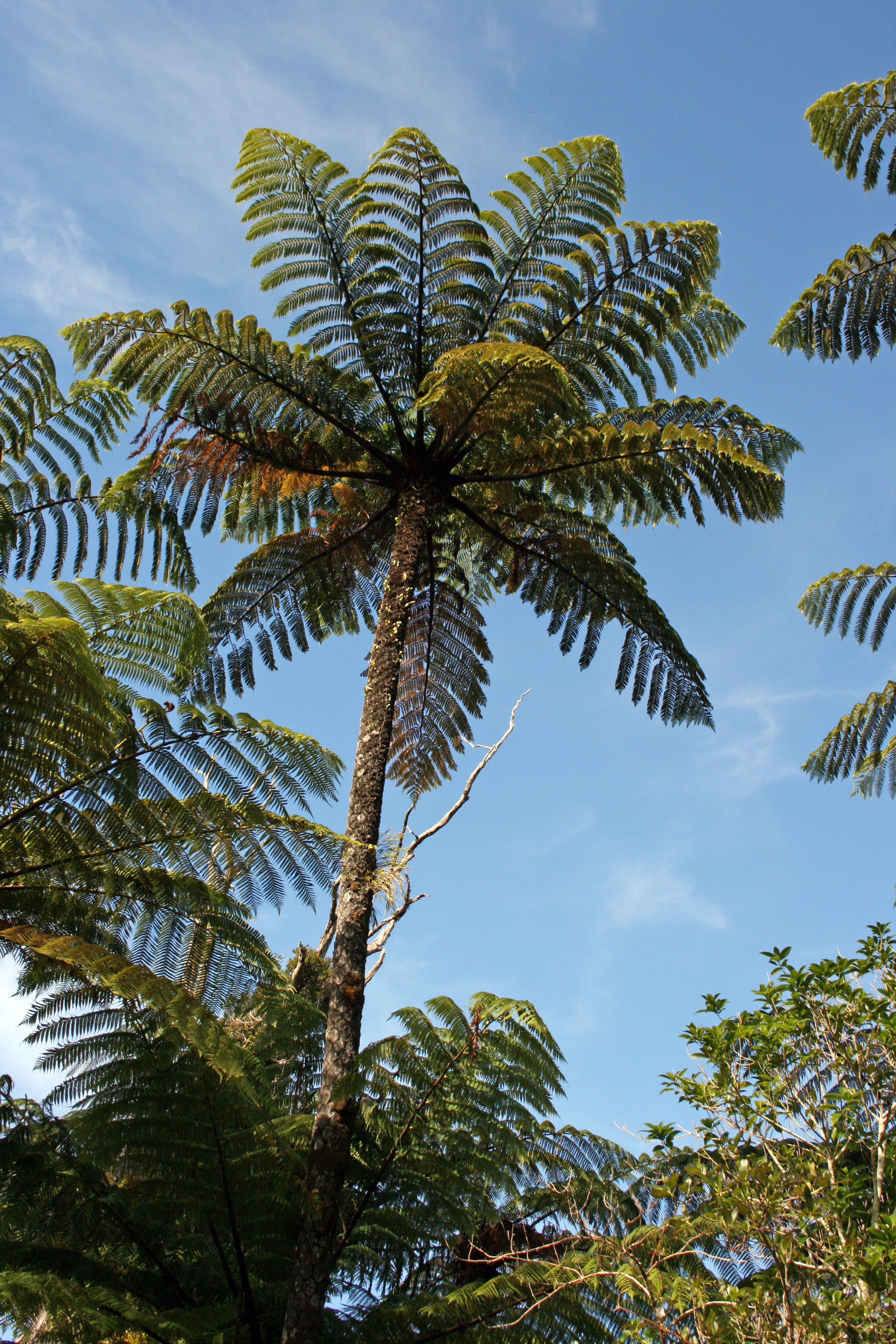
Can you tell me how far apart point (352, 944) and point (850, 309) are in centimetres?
506

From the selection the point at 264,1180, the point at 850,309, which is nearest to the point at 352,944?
the point at 264,1180

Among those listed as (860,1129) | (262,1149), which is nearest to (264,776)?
(262,1149)

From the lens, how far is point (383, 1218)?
4129mm

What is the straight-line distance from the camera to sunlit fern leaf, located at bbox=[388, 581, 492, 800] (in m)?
5.97

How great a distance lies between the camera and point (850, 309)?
6285 mm

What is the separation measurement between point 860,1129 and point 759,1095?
38cm

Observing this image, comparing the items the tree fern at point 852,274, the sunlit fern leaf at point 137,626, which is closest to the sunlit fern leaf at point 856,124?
the tree fern at point 852,274

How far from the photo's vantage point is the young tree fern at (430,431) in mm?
5160

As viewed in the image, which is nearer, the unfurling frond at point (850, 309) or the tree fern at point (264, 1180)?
the tree fern at point (264, 1180)

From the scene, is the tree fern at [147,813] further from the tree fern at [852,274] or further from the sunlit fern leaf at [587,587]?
the tree fern at [852,274]

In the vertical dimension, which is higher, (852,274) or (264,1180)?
(852,274)

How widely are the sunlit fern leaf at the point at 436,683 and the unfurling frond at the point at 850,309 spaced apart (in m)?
2.81

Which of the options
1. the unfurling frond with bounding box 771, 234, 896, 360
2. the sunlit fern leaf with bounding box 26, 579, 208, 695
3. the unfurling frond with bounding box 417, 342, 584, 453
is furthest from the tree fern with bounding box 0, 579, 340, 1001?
the unfurling frond with bounding box 771, 234, 896, 360

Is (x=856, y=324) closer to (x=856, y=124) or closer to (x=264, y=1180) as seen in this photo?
(x=856, y=124)
